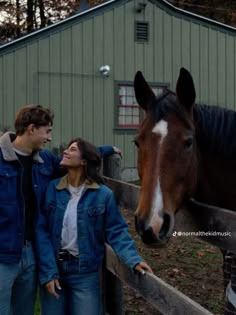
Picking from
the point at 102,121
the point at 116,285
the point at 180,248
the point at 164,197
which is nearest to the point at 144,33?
the point at 102,121

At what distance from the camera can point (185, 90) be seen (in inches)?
111

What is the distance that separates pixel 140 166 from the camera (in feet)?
8.96

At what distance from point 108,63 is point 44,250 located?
37.0ft

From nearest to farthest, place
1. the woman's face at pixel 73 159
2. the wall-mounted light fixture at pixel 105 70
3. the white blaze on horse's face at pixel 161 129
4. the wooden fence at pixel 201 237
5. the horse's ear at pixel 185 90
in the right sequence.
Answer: the wooden fence at pixel 201 237 < the white blaze on horse's face at pixel 161 129 < the horse's ear at pixel 185 90 < the woman's face at pixel 73 159 < the wall-mounted light fixture at pixel 105 70

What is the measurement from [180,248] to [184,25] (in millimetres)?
9575

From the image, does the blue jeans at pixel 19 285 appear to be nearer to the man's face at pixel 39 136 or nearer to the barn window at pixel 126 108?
the man's face at pixel 39 136

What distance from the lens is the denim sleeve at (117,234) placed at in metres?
2.96

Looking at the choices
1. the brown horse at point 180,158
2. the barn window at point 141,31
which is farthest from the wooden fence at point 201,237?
the barn window at point 141,31

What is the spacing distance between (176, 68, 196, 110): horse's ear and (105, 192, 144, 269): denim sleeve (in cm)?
77

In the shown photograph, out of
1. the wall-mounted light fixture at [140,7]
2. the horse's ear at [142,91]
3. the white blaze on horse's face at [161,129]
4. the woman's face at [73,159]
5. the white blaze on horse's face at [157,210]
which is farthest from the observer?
the wall-mounted light fixture at [140,7]

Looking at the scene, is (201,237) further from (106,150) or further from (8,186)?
(106,150)

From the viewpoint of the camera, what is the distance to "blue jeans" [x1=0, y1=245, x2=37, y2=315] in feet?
9.52

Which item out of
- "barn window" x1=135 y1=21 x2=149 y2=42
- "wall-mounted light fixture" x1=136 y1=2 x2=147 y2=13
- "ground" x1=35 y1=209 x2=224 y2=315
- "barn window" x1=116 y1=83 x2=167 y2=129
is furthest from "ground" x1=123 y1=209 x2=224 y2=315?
"wall-mounted light fixture" x1=136 y1=2 x2=147 y2=13

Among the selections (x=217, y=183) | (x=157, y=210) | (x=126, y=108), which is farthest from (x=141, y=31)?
(x=157, y=210)
